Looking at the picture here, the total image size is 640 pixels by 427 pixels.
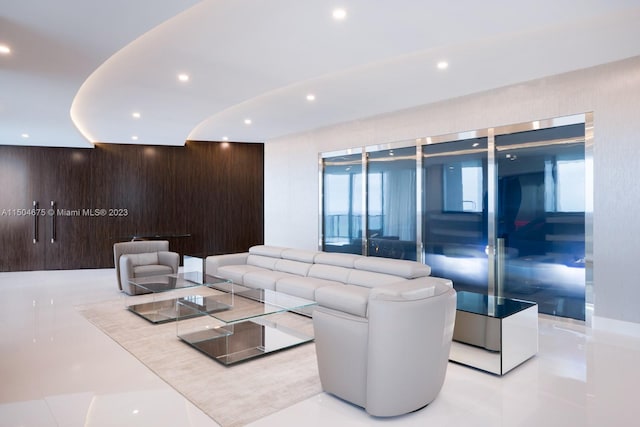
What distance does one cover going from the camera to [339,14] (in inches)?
127

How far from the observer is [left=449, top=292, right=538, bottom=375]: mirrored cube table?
3.21 metres

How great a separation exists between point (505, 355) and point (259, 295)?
103 inches

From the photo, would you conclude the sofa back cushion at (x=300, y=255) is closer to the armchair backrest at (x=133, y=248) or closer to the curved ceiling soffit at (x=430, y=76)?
the curved ceiling soffit at (x=430, y=76)

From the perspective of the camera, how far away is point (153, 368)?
131 inches

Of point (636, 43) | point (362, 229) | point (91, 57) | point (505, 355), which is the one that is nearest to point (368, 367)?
point (505, 355)

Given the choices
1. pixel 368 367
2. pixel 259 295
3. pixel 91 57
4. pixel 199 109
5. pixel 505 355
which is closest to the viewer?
pixel 368 367

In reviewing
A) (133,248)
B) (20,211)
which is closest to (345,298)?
(133,248)

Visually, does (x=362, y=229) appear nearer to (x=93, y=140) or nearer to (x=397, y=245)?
(x=397, y=245)

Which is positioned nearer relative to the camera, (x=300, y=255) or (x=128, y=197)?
(x=300, y=255)

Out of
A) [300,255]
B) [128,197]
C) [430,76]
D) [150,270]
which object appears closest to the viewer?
[430,76]

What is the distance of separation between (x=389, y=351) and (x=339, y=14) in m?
2.65

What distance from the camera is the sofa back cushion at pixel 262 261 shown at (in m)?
5.95

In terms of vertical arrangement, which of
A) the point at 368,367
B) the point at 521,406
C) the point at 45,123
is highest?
the point at 45,123

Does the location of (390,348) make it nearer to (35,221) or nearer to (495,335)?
(495,335)
